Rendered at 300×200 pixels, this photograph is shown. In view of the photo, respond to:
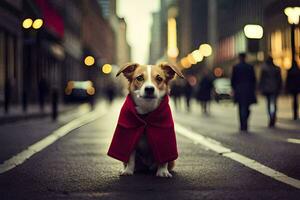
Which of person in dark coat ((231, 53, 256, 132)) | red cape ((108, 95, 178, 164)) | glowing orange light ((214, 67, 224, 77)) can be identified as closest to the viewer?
red cape ((108, 95, 178, 164))

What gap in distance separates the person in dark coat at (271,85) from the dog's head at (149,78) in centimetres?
1018

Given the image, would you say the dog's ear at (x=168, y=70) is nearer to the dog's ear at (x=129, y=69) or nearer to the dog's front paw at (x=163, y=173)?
the dog's ear at (x=129, y=69)

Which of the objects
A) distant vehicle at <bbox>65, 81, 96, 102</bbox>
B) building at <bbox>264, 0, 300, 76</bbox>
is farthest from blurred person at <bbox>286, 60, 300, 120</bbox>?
building at <bbox>264, 0, 300, 76</bbox>

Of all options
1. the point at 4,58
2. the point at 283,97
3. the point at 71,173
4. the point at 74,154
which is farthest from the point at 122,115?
the point at 283,97

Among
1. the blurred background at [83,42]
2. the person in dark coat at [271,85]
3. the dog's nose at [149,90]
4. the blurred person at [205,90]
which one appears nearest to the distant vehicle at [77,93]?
the blurred background at [83,42]

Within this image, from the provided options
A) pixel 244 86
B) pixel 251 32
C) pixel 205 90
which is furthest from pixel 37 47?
pixel 251 32

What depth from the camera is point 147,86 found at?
582 centimetres

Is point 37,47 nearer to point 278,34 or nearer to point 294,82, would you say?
point 294,82

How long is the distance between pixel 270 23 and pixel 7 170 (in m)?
59.9

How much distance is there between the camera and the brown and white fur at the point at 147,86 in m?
5.91

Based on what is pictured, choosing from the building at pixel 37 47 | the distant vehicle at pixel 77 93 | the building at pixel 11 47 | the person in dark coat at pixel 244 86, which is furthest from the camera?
the distant vehicle at pixel 77 93

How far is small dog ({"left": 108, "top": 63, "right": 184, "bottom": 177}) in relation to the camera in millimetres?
5930

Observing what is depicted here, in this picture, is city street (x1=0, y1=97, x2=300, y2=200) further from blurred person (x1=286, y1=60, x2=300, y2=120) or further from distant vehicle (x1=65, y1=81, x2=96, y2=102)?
distant vehicle (x1=65, y1=81, x2=96, y2=102)

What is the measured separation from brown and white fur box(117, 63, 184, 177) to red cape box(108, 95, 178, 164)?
0.07 m
